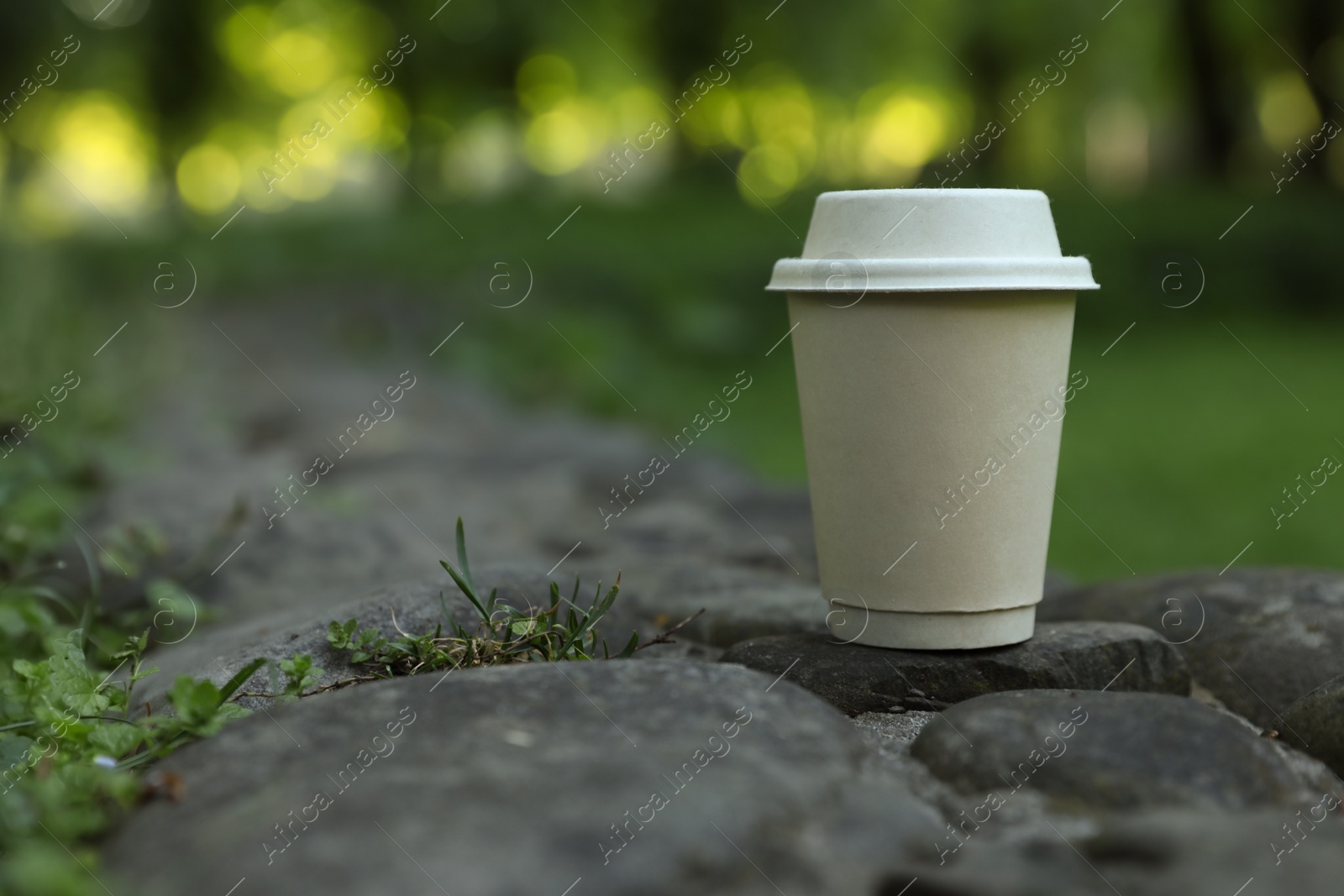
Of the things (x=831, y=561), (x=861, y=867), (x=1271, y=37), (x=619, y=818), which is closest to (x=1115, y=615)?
(x=831, y=561)

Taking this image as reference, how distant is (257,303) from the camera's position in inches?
353

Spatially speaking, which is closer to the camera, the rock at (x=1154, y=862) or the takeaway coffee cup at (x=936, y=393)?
the rock at (x=1154, y=862)

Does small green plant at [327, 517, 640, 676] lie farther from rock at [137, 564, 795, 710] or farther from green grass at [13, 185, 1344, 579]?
green grass at [13, 185, 1344, 579]

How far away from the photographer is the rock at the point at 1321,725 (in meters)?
1.65

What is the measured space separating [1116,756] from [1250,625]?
89 cm

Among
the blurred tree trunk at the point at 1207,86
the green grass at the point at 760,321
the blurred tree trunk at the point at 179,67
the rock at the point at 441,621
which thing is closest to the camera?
the rock at the point at 441,621

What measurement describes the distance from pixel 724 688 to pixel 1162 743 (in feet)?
1.77

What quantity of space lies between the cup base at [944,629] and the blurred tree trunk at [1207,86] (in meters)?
12.3

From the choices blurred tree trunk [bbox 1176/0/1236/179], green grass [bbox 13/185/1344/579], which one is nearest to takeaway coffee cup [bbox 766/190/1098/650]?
green grass [bbox 13/185/1344/579]

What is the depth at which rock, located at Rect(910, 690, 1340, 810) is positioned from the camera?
1.36 meters

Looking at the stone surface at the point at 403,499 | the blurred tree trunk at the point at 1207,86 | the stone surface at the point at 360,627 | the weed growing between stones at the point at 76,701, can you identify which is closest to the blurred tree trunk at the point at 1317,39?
the blurred tree trunk at the point at 1207,86

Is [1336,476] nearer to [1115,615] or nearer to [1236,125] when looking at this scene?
[1115,615]

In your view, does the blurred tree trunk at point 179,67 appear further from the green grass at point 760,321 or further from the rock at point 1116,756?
the rock at point 1116,756

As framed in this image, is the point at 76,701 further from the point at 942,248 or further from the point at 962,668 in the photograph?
the point at 942,248
